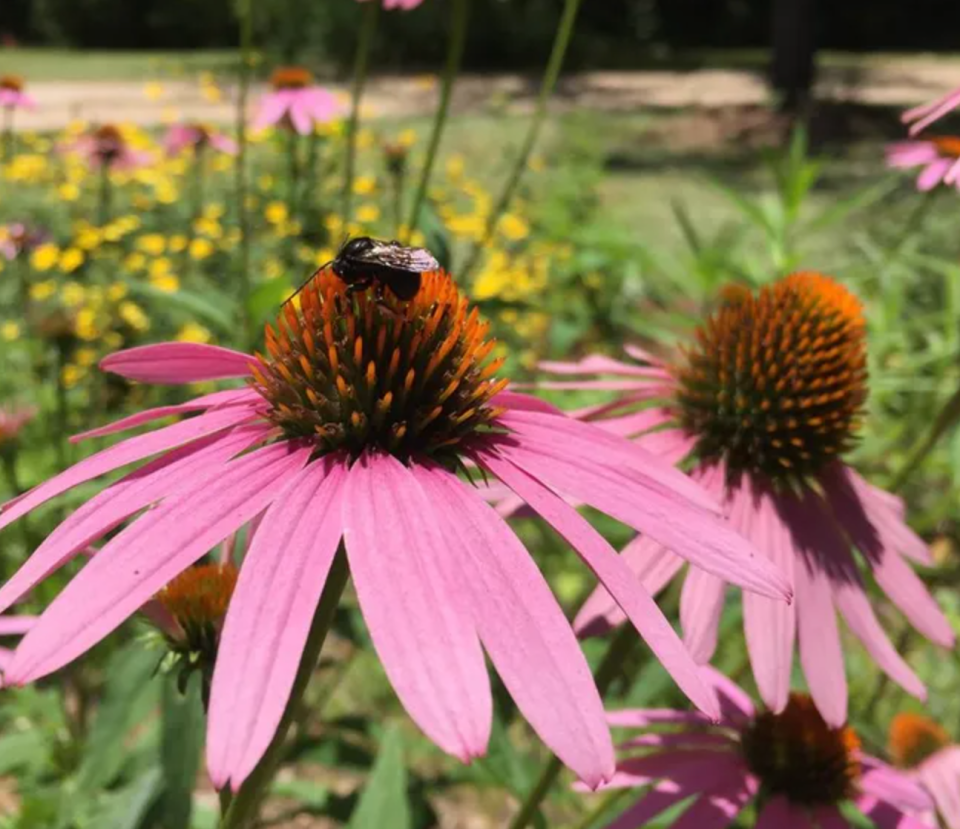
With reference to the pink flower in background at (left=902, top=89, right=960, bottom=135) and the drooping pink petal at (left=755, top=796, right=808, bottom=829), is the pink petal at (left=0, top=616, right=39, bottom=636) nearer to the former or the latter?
the drooping pink petal at (left=755, top=796, right=808, bottom=829)

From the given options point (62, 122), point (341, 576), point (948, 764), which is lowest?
point (62, 122)

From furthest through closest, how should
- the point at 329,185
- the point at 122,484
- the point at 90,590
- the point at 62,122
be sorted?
the point at 62,122, the point at 329,185, the point at 122,484, the point at 90,590

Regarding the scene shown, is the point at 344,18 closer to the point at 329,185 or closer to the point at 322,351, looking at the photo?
the point at 329,185

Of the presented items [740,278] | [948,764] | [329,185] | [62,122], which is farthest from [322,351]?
[62,122]

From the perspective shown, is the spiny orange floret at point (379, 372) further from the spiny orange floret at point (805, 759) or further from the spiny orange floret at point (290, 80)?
the spiny orange floret at point (290, 80)

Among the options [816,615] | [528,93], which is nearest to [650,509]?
[816,615]

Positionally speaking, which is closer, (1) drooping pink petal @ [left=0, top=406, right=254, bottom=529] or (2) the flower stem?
(1) drooping pink petal @ [left=0, top=406, right=254, bottom=529]

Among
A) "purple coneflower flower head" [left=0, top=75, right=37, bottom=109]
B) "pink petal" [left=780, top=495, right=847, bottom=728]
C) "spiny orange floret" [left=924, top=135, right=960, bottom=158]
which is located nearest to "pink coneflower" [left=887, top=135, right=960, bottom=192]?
"spiny orange floret" [left=924, top=135, right=960, bottom=158]
